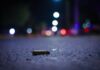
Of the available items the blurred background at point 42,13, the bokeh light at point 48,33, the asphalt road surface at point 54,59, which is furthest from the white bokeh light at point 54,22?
the asphalt road surface at point 54,59

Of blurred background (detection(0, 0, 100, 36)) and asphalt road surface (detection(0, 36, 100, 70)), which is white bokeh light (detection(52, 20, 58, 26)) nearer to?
blurred background (detection(0, 0, 100, 36))

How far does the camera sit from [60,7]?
48656 mm

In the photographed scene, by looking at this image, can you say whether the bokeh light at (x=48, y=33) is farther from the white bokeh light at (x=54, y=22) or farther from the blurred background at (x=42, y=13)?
the blurred background at (x=42, y=13)

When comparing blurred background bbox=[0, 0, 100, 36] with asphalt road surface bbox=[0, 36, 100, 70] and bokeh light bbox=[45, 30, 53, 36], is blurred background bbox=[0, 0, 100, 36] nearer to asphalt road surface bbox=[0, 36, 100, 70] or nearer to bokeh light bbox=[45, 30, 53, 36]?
bokeh light bbox=[45, 30, 53, 36]

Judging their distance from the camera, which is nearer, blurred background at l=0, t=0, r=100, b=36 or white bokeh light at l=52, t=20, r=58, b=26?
white bokeh light at l=52, t=20, r=58, b=26

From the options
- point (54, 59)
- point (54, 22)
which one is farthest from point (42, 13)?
point (54, 59)

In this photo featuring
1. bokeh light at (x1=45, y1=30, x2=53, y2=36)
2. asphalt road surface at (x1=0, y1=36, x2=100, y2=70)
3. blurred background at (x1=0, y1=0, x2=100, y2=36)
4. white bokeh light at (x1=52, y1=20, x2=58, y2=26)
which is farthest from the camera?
blurred background at (x1=0, y1=0, x2=100, y2=36)

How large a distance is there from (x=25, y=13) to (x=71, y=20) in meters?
8.10

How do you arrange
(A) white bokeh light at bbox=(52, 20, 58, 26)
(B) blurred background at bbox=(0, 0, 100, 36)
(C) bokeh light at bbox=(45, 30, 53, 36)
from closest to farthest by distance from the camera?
(C) bokeh light at bbox=(45, 30, 53, 36), (A) white bokeh light at bbox=(52, 20, 58, 26), (B) blurred background at bbox=(0, 0, 100, 36)

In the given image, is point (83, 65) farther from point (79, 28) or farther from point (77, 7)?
point (77, 7)

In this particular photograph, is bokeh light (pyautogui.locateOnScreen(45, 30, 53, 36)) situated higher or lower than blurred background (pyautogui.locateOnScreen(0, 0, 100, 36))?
lower

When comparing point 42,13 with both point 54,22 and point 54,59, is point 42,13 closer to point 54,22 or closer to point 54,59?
point 54,22

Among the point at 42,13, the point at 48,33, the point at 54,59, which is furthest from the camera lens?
the point at 42,13

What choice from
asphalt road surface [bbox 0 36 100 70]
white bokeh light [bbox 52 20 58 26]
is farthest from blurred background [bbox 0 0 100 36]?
asphalt road surface [bbox 0 36 100 70]
